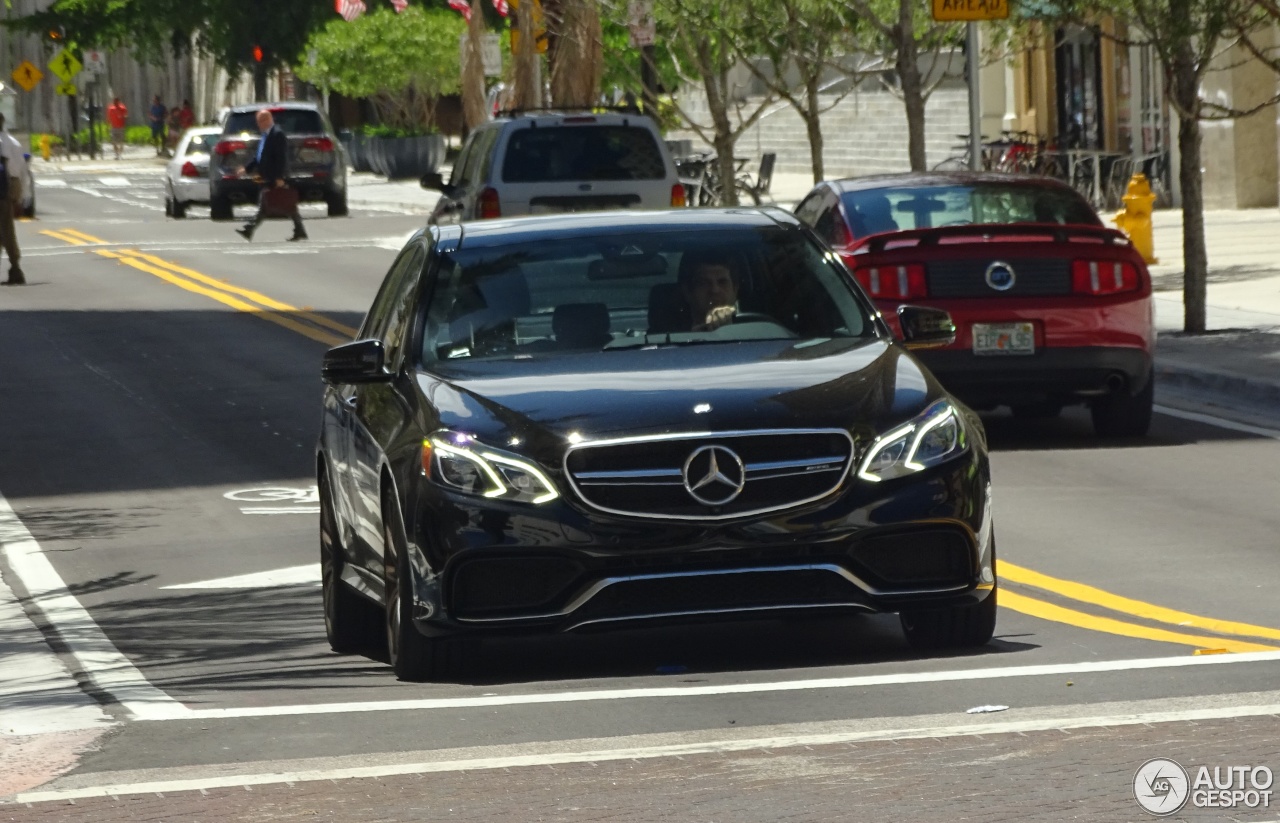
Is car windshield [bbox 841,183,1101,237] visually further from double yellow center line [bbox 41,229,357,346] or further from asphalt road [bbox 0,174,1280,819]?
double yellow center line [bbox 41,229,357,346]

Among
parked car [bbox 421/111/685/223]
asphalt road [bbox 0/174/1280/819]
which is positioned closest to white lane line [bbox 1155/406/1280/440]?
asphalt road [bbox 0/174/1280/819]

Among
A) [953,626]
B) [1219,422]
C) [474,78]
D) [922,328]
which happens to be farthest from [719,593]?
[474,78]

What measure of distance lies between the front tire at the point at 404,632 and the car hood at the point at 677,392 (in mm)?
415

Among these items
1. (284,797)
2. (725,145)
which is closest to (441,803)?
(284,797)

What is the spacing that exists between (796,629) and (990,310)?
514 centimetres

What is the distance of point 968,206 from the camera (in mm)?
14719

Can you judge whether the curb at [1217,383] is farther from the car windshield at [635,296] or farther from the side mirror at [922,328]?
the car windshield at [635,296]

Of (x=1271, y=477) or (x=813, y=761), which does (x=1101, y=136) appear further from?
(x=813, y=761)

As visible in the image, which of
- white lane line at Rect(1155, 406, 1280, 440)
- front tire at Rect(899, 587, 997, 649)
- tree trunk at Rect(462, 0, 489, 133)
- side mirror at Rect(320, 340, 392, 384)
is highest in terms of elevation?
tree trunk at Rect(462, 0, 489, 133)

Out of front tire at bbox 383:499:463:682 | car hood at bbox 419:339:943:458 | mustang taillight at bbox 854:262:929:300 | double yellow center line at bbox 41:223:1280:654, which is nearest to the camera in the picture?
car hood at bbox 419:339:943:458

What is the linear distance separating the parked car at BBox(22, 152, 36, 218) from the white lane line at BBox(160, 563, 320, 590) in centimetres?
1808

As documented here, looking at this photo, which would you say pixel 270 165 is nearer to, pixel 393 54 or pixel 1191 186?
pixel 1191 186

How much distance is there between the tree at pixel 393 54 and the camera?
184 feet

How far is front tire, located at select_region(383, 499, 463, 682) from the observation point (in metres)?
7.80
